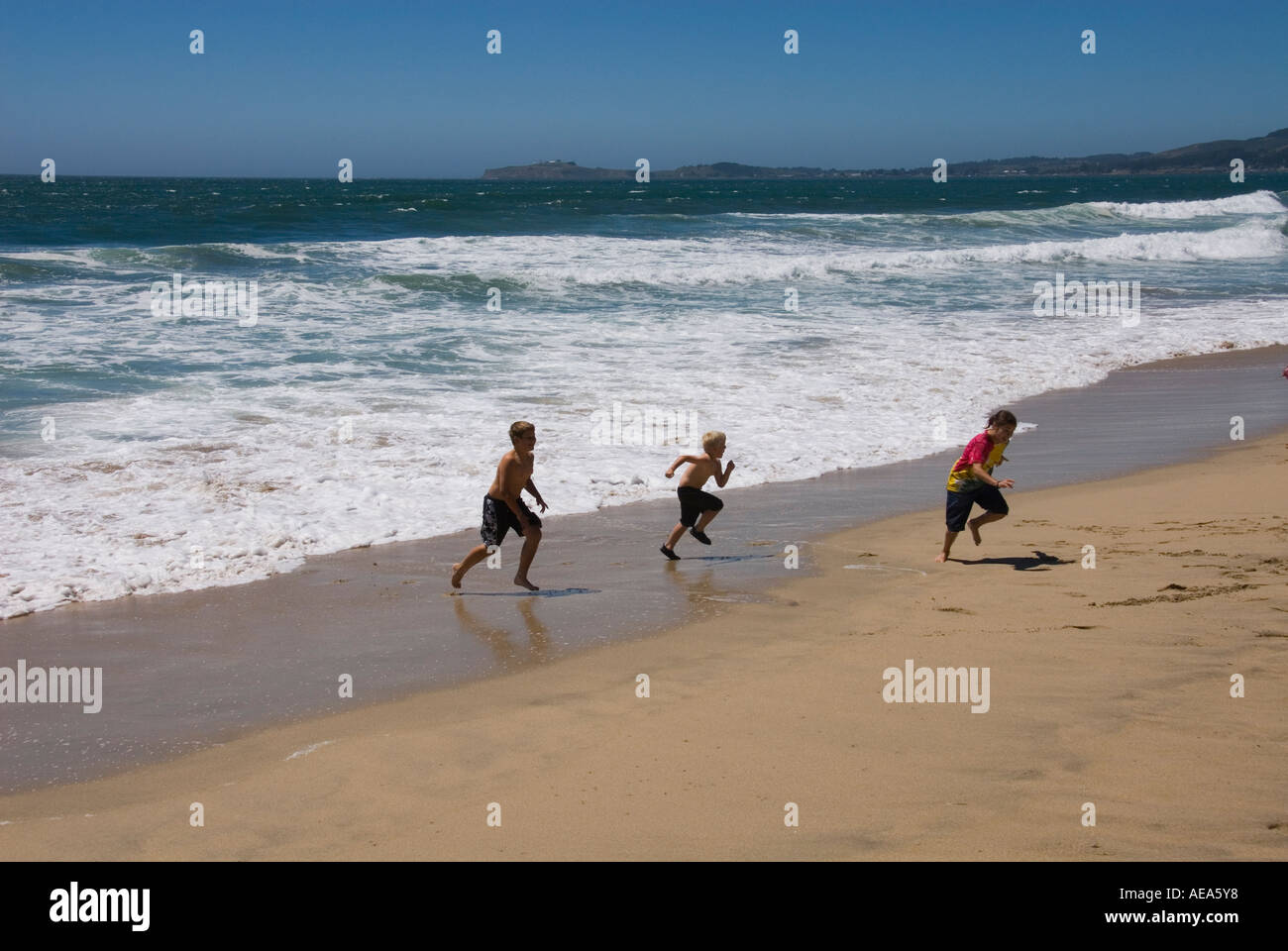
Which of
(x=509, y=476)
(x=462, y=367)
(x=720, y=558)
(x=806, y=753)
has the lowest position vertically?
(x=806, y=753)

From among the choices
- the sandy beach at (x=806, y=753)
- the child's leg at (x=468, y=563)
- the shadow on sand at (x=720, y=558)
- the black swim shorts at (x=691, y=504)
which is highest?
the black swim shorts at (x=691, y=504)

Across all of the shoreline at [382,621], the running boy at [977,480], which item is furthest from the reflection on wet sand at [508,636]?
the running boy at [977,480]

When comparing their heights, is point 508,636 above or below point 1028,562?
below

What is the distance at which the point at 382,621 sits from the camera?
679cm

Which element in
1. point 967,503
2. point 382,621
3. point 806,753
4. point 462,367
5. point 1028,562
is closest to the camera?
point 806,753

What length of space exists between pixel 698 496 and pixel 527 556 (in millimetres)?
1385

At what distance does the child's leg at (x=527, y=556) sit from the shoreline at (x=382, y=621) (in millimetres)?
80

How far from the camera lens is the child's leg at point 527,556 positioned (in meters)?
7.37

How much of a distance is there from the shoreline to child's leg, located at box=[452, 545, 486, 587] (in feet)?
0.49

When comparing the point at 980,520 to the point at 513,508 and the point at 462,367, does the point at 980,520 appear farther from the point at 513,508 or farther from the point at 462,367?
the point at 462,367

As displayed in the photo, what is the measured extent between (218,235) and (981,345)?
25296 mm

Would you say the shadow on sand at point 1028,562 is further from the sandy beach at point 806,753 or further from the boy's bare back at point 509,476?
the boy's bare back at point 509,476

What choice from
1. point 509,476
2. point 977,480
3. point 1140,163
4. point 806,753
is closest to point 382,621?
point 509,476
